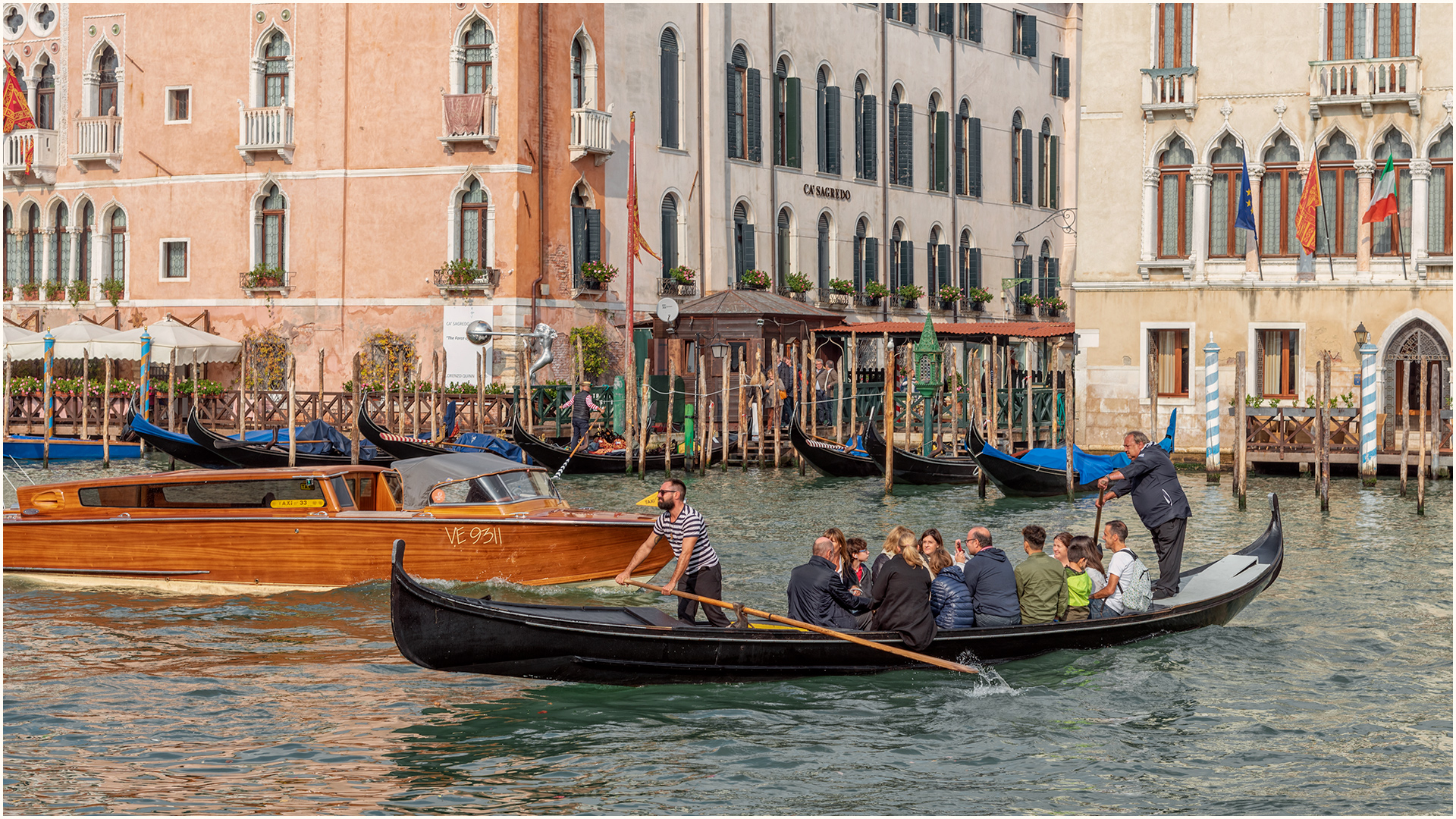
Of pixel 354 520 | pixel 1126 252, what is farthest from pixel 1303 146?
pixel 354 520

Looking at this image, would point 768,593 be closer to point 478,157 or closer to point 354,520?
point 354,520

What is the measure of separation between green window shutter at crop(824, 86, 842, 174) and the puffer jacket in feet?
74.7

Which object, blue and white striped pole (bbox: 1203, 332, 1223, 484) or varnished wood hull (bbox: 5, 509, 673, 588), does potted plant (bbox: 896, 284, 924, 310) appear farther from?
varnished wood hull (bbox: 5, 509, 673, 588)

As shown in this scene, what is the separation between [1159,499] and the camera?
10906mm

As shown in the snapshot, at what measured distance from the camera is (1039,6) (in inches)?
1518

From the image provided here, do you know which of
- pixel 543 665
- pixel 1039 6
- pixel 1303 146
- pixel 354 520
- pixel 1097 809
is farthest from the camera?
pixel 1039 6

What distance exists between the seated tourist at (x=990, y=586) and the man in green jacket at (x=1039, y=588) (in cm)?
Answer: 9

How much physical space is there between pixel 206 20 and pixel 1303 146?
17000 millimetres

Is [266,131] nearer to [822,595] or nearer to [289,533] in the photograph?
[289,533]

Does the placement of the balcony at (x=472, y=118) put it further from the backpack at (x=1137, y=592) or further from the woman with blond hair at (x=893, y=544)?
the woman with blond hair at (x=893, y=544)

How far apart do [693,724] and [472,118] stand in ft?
59.7

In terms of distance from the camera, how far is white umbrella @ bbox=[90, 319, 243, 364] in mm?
25797

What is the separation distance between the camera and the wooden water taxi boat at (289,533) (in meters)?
12.1

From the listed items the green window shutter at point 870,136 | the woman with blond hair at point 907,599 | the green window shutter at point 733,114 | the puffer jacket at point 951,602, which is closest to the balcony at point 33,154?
the green window shutter at point 733,114
